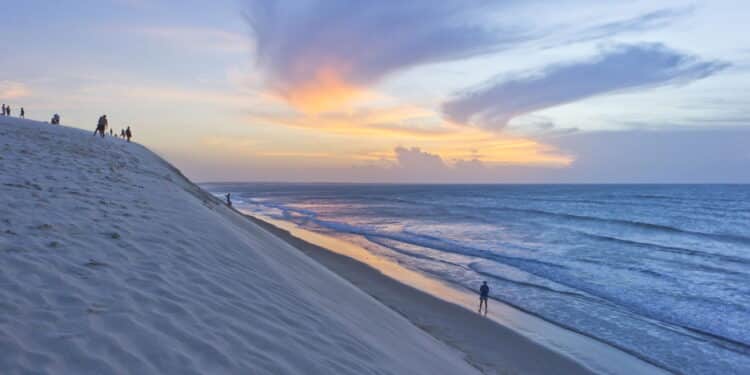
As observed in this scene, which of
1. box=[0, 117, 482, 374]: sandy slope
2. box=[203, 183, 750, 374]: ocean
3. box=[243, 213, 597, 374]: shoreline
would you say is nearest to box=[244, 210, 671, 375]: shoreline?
box=[243, 213, 597, 374]: shoreline

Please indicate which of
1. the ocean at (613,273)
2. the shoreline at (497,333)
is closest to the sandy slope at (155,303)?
the shoreline at (497,333)

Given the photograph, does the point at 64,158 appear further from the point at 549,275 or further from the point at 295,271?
the point at 549,275

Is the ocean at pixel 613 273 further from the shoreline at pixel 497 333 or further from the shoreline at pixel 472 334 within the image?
the shoreline at pixel 472 334

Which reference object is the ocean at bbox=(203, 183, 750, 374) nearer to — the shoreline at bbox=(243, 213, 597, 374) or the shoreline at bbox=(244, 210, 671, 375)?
the shoreline at bbox=(244, 210, 671, 375)

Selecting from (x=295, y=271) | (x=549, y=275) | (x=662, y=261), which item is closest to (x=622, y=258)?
(x=662, y=261)

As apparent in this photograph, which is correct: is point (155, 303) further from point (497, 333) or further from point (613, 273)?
point (613, 273)

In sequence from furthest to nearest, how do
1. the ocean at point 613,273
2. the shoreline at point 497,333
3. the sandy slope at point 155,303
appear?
the ocean at point 613,273 < the shoreline at point 497,333 < the sandy slope at point 155,303

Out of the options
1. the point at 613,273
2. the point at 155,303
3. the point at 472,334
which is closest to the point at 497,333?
the point at 472,334
